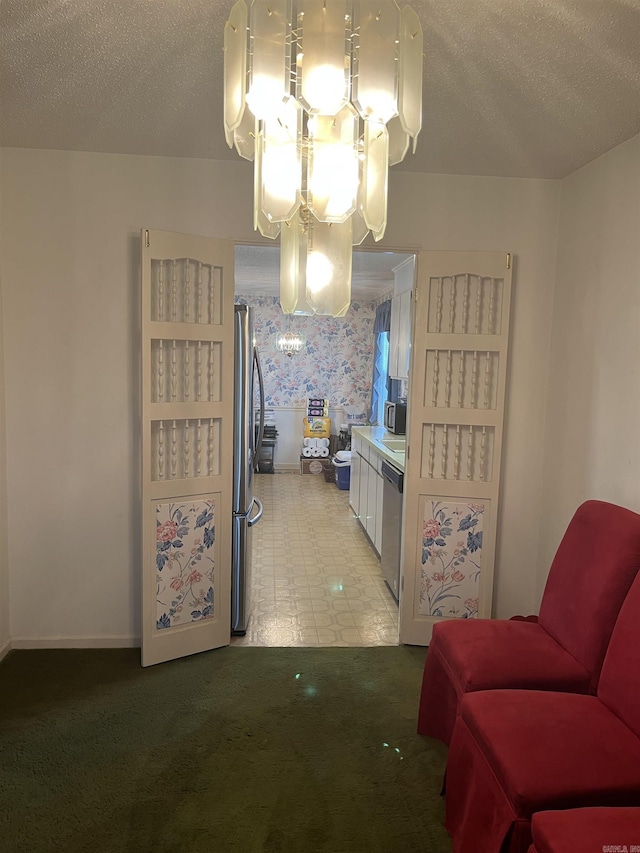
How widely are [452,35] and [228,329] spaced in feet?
5.67

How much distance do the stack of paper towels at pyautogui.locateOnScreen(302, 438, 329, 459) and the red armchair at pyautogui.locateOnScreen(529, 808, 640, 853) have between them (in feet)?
23.1

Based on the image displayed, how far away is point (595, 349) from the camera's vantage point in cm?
295

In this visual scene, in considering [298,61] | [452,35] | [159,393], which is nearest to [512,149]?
[452,35]

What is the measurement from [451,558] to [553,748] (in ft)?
5.66

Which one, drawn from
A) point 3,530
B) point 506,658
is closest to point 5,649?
point 3,530

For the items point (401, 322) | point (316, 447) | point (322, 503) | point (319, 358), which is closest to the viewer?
point (401, 322)

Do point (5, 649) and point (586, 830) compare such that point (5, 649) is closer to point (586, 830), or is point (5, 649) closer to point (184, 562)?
point (184, 562)

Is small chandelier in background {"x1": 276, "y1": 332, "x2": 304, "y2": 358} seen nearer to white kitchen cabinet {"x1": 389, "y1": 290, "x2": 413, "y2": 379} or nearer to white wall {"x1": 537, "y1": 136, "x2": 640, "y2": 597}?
white kitchen cabinet {"x1": 389, "y1": 290, "x2": 413, "y2": 379}

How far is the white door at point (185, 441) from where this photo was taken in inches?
121

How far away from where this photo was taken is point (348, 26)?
137 cm

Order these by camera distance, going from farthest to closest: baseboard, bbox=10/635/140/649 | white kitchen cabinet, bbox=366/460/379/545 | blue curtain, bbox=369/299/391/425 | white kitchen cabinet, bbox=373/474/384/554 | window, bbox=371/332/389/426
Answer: window, bbox=371/332/389/426
blue curtain, bbox=369/299/391/425
white kitchen cabinet, bbox=366/460/379/545
white kitchen cabinet, bbox=373/474/384/554
baseboard, bbox=10/635/140/649

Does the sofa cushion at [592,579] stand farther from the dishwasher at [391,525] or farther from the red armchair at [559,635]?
the dishwasher at [391,525]

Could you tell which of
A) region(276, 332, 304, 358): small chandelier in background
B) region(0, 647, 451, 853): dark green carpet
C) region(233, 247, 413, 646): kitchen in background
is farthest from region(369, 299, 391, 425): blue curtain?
region(0, 647, 451, 853): dark green carpet

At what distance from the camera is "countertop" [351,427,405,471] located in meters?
4.30
